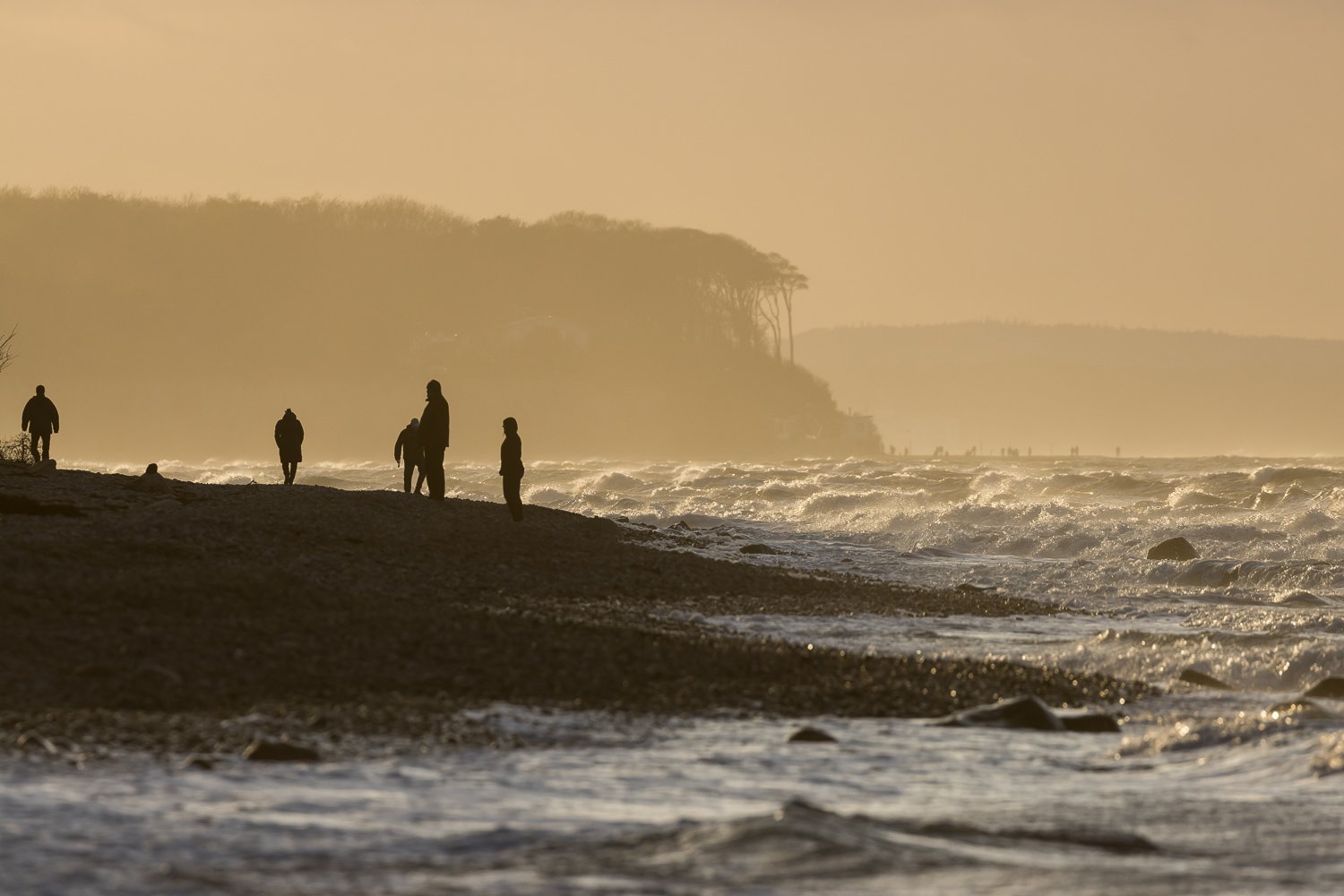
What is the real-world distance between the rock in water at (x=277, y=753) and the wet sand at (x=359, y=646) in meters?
0.29

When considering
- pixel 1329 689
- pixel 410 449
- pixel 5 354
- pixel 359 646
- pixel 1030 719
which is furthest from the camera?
pixel 5 354

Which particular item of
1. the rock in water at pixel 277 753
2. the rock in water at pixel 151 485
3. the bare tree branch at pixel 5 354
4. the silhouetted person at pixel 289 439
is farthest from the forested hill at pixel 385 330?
the rock in water at pixel 277 753

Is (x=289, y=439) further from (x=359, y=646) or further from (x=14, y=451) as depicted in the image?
(x=359, y=646)

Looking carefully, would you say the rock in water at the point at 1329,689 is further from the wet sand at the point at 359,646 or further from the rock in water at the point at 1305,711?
the wet sand at the point at 359,646

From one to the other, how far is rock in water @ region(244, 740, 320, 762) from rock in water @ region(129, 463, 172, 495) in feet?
55.8

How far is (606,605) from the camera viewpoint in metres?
17.0

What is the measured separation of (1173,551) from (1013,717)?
1728 centimetres

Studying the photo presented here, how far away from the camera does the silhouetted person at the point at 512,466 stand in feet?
74.0

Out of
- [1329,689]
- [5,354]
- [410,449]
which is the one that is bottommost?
[1329,689]

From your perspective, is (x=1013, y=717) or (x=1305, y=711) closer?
(x=1013, y=717)

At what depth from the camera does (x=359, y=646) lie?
39.5 feet

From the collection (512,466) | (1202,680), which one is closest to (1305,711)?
(1202,680)

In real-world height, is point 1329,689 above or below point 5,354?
below

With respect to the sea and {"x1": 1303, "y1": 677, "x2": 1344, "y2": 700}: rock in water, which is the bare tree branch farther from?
{"x1": 1303, "y1": 677, "x2": 1344, "y2": 700}: rock in water
